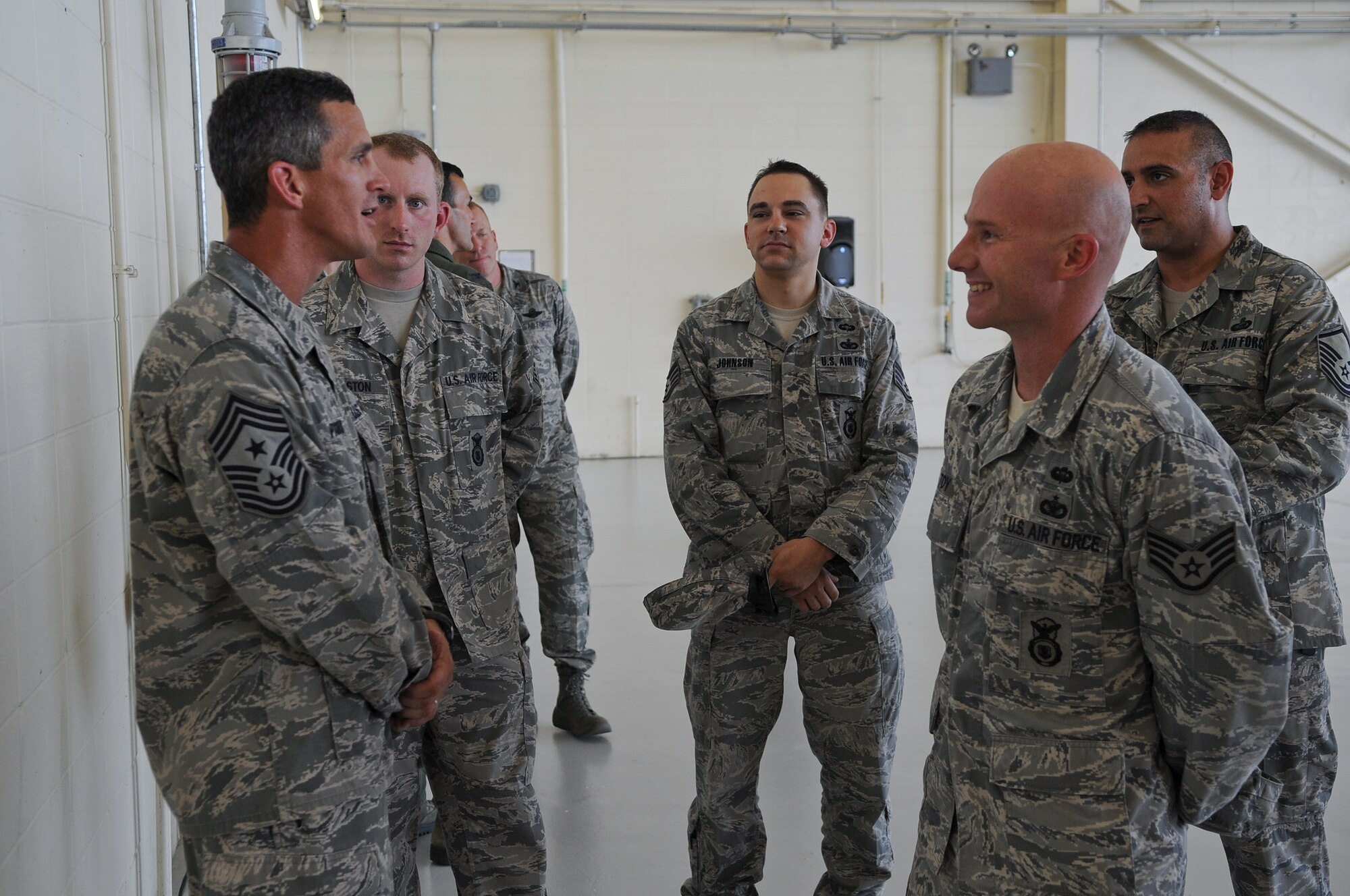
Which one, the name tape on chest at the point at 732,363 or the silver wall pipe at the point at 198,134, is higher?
the silver wall pipe at the point at 198,134

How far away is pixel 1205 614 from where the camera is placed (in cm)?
132

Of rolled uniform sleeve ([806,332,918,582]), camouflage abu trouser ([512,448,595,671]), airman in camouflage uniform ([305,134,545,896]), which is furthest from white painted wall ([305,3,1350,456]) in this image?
airman in camouflage uniform ([305,134,545,896])

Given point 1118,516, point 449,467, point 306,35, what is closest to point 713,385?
point 449,467

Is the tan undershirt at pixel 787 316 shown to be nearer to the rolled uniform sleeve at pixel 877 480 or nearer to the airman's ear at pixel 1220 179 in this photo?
the rolled uniform sleeve at pixel 877 480

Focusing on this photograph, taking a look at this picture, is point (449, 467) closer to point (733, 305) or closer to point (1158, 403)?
point (733, 305)

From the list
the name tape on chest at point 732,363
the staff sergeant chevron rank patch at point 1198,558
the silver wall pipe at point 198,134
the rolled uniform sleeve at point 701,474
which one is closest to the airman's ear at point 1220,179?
the name tape on chest at point 732,363

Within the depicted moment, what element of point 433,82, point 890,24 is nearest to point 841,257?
point 890,24

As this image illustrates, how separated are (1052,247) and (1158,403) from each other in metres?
0.28

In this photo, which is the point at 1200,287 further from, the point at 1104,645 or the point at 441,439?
the point at 441,439

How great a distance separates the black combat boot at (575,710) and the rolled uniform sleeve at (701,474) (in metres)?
1.28

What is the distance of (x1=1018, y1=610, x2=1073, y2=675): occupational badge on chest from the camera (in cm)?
144

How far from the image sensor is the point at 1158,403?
1.40m

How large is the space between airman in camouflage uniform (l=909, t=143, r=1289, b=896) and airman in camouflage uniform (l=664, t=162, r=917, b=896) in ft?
2.22

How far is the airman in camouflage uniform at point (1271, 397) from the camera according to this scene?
6.82 feet
